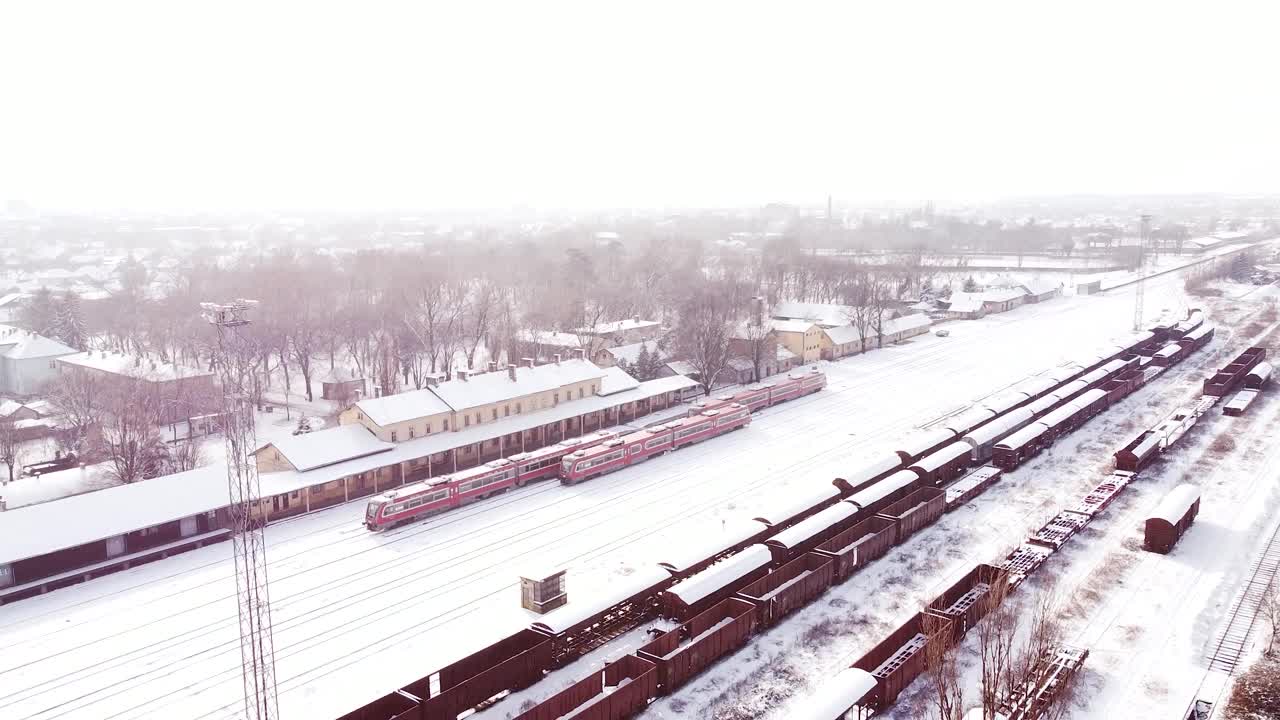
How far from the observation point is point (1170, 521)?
103 feet

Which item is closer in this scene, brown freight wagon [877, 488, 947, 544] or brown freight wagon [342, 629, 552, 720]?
brown freight wagon [342, 629, 552, 720]

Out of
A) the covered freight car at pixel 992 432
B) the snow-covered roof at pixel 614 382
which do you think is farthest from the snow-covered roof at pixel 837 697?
the snow-covered roof at pixel 614 382

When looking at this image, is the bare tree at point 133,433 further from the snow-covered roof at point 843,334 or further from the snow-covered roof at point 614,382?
the snow-covered roof at point 843,334

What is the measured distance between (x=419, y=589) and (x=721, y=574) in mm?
10116

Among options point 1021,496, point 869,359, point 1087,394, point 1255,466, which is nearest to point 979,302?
point 869,359

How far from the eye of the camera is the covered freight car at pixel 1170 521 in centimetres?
3133

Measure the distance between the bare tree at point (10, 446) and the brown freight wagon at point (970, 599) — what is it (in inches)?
1521

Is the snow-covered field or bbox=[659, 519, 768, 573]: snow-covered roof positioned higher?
bbox=[659, 519, 768, 573]: snow-covered roof

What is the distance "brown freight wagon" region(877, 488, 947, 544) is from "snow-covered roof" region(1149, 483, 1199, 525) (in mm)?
7318

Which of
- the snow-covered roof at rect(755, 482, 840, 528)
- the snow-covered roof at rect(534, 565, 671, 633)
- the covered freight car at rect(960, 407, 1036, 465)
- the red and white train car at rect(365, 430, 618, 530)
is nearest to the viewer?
the snow-covered roof at rect(534, 565, 671, 633)

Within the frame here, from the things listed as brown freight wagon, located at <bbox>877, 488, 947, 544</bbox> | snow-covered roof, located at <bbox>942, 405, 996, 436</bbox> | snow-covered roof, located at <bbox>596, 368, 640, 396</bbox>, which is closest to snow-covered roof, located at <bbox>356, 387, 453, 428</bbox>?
snow-covered roof, located at <bbox>596, 368, 640, 396</bbox>

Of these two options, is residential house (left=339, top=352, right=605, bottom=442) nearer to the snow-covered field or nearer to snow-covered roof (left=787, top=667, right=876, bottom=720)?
the snow-covered field

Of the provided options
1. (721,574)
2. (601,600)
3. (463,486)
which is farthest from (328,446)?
(721,574)

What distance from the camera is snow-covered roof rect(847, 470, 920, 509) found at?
33.0 m
